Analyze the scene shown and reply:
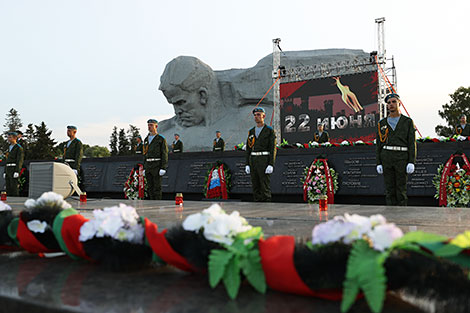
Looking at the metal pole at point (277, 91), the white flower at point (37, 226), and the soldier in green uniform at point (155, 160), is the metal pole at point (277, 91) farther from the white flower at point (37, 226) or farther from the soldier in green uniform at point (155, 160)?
the white flower at point (37, 226)

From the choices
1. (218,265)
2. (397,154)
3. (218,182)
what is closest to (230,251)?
(218,265)

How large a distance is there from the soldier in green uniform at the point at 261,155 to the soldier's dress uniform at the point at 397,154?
1695mm

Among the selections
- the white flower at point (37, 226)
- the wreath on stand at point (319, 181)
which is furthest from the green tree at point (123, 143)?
the white flower at point (37, 226)

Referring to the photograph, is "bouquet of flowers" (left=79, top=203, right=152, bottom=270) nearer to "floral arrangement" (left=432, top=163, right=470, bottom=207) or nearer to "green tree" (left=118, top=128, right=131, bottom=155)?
"floral arrangement" (left=432, top=163, right=470, bottom=207)

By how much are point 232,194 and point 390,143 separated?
13.4ft

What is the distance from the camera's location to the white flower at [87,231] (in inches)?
54.9

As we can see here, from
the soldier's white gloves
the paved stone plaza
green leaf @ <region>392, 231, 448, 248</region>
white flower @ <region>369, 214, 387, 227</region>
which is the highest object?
the soldier's white gloves

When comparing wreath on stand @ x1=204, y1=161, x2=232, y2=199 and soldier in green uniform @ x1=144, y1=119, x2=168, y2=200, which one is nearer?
soldier in green uniform @ x1=144, y1=119, x2=168, y2=200

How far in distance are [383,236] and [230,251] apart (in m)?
0.43

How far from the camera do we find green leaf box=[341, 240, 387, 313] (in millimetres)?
824

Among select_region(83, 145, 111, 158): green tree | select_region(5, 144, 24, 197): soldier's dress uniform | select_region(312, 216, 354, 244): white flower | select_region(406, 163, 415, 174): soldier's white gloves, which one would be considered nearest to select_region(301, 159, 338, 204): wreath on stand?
select_region(406, 163, 415, 174): soldier's white gloves

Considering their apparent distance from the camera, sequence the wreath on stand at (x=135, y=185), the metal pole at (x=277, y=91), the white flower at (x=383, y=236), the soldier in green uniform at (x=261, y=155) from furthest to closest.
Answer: the metal pole at (x=277, y=91) < the wreath on stand at (x=135, y=185) < the soldier in green uniform at (x=261, y=155) < the white flower at (x=383, y=236)

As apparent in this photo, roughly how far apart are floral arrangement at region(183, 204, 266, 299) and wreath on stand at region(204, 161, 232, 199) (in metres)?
6.96

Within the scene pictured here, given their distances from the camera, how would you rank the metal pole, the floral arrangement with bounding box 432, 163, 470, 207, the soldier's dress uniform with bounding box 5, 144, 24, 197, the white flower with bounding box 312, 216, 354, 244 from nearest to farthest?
the white flower with bounding box 312, 216, 354, 244, the floral arrangement with bounding box 432, 163, 470, 207, the soldier's dress uniform with bounding box 5, 144, 24, 197, the metal pole
